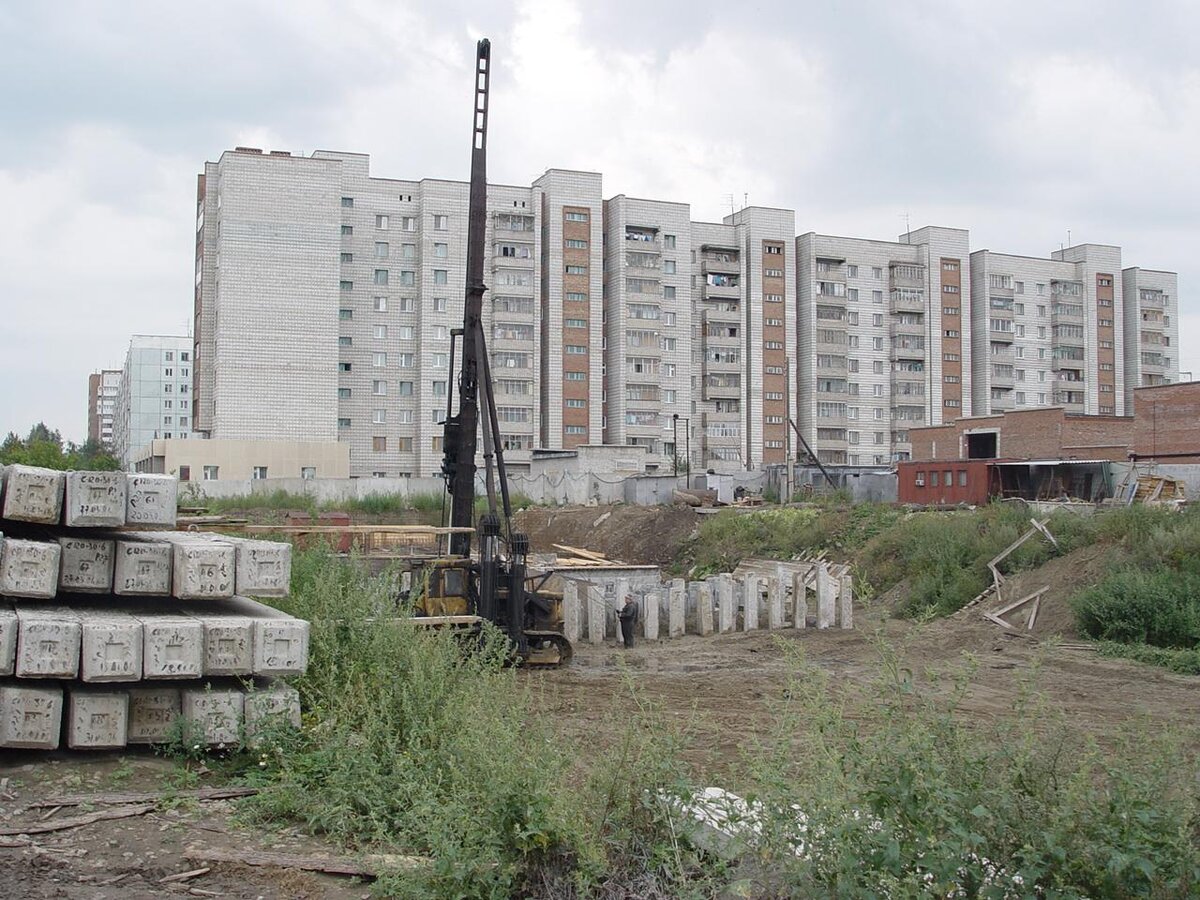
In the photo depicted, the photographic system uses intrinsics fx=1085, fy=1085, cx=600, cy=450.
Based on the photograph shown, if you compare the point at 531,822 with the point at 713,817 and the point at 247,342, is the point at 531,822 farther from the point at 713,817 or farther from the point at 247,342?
the point at 247,342

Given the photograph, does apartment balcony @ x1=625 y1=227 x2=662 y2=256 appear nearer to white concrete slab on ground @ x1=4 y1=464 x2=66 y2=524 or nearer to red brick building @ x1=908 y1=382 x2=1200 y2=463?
red brick building @ x1=908 y1=382 x2=1200 y2=463

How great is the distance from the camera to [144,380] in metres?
104

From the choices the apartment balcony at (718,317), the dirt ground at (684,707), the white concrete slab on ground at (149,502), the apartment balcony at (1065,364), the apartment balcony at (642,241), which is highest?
the apartment balcony at (642,241)

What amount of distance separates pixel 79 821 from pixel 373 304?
2385 inches

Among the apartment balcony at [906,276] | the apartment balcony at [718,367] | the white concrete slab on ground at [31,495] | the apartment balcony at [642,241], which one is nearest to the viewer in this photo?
the white concrete slab on ground at [31,495]

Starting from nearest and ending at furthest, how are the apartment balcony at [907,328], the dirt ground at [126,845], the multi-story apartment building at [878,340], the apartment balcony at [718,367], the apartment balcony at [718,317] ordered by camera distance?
the dirt ground at [126,845]
the apartment balcony at [718,367]
the apartment balcony at [718,317]
the multi-story apartment building at [878,340]
the apartment balcony at [907,328]

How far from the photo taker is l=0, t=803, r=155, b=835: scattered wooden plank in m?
6.81

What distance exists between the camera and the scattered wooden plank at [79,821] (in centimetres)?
681

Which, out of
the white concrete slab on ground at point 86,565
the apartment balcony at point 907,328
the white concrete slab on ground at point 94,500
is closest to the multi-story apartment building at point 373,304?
the apartment balcony at point 907,328

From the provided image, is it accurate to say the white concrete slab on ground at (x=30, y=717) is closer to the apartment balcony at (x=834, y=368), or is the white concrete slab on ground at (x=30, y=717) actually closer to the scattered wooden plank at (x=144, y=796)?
the scattered wooden plank at (x=144, y=796)

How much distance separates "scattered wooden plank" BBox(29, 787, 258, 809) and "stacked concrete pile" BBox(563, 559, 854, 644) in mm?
12860

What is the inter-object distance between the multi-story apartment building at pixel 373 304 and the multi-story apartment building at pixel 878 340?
1661 cm

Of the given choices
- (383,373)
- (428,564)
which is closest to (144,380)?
(383,373)

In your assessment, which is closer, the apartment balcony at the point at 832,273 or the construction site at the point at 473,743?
the construction site at the point at 473,743
